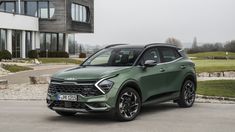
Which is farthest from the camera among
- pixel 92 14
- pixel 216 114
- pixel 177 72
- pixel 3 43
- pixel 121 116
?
pixel 92 14

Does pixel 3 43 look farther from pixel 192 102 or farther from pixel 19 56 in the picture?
pixel 192 102

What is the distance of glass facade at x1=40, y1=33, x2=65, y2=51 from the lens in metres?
54.6

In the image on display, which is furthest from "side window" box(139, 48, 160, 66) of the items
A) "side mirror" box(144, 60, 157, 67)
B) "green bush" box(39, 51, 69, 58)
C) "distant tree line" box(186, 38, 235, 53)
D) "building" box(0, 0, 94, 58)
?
"distant tree line" box(186, 38, 235, 53)

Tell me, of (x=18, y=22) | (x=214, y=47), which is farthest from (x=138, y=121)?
(x=214, y=47)

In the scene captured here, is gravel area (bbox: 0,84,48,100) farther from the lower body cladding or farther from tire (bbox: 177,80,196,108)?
the lower body cladding

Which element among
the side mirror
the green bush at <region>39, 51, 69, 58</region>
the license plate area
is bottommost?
the green bush at <region>39, 51, 69, 58</region>

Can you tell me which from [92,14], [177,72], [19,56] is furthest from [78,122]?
[92,14]

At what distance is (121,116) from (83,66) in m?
1.89

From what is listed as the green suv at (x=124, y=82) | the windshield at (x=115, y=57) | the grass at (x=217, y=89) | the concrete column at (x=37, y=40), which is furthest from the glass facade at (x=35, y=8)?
the windshield at (x=115, y=57)

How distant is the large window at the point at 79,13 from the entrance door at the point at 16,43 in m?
9.89

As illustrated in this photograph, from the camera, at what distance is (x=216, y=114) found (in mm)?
11602

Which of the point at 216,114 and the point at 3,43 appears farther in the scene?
the point at 3,43

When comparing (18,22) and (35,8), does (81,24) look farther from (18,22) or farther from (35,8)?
(18,22)

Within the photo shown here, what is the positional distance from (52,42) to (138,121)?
46.5 metres
